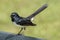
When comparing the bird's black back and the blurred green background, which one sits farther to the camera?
the blurred green background

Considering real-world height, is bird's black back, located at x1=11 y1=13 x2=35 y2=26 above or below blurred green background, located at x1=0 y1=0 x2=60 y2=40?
below

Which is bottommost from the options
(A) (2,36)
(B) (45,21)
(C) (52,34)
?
(A) (2,36)

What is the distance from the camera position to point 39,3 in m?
14.4

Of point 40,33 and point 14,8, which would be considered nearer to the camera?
point 40,33

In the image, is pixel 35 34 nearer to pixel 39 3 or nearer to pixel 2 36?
pixel 39 3

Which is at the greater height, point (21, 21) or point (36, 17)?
point (36, 17)

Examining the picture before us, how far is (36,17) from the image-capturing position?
504 inches

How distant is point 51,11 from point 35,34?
2.15 metres

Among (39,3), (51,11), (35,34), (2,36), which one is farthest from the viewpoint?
(39,3)

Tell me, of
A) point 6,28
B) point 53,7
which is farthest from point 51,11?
point 6,28

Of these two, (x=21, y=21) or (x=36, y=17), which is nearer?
(x=21, y=21)

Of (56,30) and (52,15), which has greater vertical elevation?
(52,15)

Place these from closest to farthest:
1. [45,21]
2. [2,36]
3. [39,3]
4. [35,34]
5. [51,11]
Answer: [2,36] → [35,34] → [45,21] → [51,11] → [39,3]

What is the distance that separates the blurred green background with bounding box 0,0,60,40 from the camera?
1164cm
